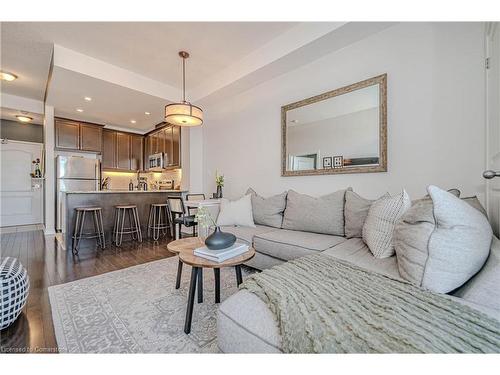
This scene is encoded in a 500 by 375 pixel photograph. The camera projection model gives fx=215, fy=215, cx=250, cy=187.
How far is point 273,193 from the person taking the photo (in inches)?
132

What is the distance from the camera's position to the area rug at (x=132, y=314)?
52.2 inches

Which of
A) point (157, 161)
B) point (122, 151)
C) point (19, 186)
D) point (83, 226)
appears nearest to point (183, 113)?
point (83, 226)

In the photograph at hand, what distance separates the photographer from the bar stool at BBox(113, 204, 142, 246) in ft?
13.0

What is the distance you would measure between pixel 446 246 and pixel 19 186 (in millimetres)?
7761

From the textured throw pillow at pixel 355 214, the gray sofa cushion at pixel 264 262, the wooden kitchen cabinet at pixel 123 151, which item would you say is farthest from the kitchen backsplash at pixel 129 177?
the textured throw pillow at pixel 355 214

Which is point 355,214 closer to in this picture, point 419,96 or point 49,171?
point 419,96

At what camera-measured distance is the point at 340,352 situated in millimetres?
692

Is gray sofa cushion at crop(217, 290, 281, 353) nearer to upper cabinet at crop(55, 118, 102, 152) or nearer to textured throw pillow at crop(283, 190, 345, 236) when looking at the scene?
textured throw pillow at crop(283, 190, 345, 236)

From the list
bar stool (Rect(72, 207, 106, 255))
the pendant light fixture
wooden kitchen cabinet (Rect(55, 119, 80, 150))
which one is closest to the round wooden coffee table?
the pendant light fixture

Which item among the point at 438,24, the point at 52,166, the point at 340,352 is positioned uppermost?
the point at 438,24

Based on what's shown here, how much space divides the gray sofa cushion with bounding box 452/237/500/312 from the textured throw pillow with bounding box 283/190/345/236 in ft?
4.17

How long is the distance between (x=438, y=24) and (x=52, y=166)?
22.3 feet
